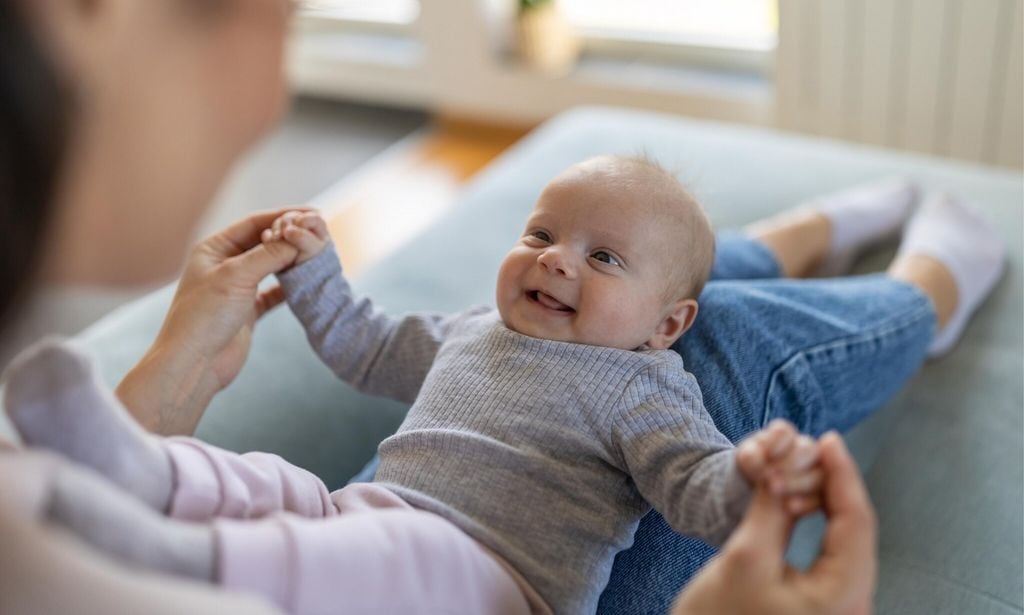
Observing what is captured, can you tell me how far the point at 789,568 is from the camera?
0.75 metres

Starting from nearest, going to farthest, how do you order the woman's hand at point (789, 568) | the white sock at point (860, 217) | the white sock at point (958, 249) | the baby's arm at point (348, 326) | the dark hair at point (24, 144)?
the dark hair at point (24, 144)
the woman's hand at point (789, 568)
the baby's arm at point (348, 326)
the white sock at point (958, 249)
the white sock at point (860, 217)

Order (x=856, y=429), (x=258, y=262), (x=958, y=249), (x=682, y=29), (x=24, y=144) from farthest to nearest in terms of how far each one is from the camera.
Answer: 1. (x=682, y=29)
2. (x=958, y=249)
3. (x=856, y=429)
4. (x=258, y=262)
5. (x=24, y=144)

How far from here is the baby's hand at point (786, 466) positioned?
76 cm

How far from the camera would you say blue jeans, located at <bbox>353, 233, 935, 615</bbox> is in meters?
1.02

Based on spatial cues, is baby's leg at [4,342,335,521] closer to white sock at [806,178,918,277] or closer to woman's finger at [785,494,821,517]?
woman's finger at [785,494,821,517]

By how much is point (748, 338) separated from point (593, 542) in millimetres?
349

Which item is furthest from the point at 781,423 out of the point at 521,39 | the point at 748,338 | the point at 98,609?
the point at 521,39

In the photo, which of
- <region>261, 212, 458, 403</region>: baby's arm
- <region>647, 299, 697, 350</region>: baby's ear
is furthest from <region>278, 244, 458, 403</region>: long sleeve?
<region>647, 299, 697, 350</region>: baby's ear

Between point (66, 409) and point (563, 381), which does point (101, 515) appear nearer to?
point (66, 409)

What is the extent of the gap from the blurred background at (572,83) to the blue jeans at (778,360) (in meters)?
1.12

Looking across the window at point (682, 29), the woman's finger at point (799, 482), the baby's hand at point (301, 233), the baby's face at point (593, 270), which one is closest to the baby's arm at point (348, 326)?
the baby's hand at point (301, 233)

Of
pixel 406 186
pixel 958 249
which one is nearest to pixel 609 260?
pixel 958 249

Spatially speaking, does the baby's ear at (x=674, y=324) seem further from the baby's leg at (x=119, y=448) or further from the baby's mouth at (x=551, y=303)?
the baby's leg at (x=119, y=448)

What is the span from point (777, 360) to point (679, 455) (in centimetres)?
31
